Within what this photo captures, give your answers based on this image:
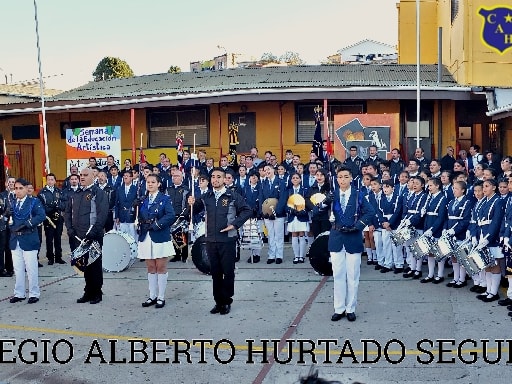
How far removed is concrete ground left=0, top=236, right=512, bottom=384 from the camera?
634 centimetres

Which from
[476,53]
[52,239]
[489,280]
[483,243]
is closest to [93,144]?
[52,239]

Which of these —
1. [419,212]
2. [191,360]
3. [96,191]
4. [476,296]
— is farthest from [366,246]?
[191,360]

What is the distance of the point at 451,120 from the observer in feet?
62.0

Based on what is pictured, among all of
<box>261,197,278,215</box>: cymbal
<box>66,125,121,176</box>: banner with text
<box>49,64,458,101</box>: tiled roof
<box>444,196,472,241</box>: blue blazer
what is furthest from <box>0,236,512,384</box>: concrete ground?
<box>49,64,458,101</box>: tiled roof

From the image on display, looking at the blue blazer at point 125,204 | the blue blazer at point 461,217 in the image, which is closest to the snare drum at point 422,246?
the blue blazer at point 461,217

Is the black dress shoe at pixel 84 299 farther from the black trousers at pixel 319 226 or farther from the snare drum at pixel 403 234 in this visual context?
the snare drum at pixel 403 234

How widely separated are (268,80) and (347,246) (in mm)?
13704

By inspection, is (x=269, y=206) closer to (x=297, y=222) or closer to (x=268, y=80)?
(x=297, y=222)

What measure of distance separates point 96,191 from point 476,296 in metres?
5.91

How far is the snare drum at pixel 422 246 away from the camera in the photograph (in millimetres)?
10008

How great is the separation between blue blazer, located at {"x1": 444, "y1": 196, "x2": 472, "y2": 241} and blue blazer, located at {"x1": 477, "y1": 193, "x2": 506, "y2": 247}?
532 millimetres

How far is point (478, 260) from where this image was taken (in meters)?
8.89

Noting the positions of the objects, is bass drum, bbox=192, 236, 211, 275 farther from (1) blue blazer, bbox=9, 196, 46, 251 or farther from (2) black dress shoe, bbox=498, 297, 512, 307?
(2) black dress shoe, bbox=498, 297, 512, 307

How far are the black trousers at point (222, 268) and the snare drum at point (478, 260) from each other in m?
3.39
